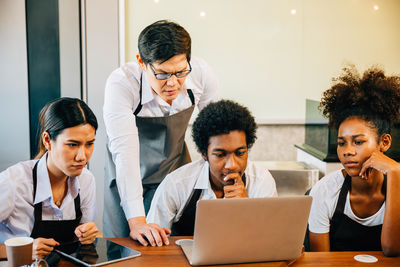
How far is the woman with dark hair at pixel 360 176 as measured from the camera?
1609 mm

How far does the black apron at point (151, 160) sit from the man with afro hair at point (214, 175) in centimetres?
22

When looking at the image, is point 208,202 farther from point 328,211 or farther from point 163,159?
point 163,159

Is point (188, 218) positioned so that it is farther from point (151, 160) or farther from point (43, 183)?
point (43, 183)

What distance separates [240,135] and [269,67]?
9.43 ft

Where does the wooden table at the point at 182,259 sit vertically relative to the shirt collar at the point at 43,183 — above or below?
below

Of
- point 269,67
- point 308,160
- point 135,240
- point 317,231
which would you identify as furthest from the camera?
point 269,67

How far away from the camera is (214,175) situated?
1.69m

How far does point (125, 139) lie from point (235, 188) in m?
0.47

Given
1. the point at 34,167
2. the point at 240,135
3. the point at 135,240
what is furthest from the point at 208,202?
the point at 34,167

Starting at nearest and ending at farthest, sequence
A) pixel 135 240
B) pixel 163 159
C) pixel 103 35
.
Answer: pixel 135 240
pixel 163 159
pixel 103 35

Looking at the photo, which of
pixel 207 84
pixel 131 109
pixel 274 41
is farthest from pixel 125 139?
pixel 274 41

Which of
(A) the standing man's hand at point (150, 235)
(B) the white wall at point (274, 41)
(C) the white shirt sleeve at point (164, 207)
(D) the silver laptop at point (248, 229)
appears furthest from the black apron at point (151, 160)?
(B) the white wall at point (274, 41)

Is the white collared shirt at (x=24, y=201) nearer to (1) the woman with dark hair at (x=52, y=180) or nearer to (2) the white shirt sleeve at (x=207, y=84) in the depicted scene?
(1) the woman with dark hair at (x=52, y=180)

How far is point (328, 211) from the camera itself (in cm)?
166
